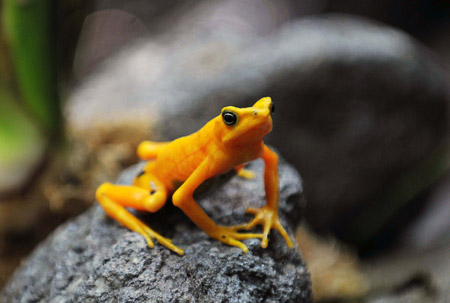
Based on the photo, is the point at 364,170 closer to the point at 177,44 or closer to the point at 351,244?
the point at 351,244

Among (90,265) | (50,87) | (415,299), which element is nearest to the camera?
(90,265)

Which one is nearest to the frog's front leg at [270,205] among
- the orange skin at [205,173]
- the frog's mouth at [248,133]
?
the orange skin at [205,173]

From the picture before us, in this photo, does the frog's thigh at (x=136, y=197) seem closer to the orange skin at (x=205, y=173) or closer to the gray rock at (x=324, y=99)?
the orange skin at (x=205, y=173)

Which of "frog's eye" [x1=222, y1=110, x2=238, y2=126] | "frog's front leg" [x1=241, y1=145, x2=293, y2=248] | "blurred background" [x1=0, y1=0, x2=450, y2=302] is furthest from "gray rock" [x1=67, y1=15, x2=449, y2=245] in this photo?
"frog's eye" [x1=222, y1=110, x2=238, y2=126]

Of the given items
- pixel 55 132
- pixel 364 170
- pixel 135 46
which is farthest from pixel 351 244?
pixel 135 46

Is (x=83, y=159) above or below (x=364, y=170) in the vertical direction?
above

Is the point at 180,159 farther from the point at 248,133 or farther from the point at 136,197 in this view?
the point at 248,133
